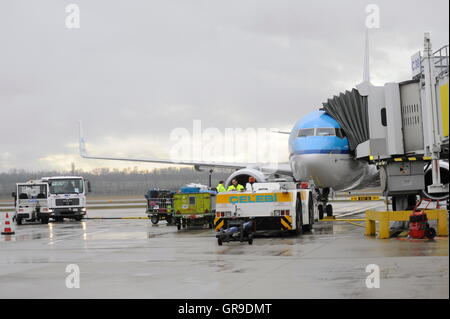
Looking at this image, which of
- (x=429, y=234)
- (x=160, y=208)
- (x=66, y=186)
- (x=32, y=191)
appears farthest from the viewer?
(x=66, y=186)

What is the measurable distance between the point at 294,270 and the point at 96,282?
3.23 meters

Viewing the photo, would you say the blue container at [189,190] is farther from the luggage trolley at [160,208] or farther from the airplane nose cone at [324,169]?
the airplane nose cone at [324,169]

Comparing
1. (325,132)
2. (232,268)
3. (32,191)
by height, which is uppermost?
(325,132)

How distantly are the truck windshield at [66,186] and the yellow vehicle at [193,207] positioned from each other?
1236cm

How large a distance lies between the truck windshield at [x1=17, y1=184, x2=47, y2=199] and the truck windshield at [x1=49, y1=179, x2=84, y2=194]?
2.15 ft

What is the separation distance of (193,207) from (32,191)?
13.3 metres

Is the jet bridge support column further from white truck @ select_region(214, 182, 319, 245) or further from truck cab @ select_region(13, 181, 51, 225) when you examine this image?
truck cab @ select_region(13, 181, 51, 225)

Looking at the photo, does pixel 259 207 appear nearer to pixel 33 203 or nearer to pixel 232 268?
pixel 232 268

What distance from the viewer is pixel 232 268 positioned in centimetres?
1181

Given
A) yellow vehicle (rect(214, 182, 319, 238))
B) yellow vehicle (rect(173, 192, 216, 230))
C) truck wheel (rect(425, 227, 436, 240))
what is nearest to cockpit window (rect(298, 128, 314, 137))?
yellow vehicle (rect(173, 192, 216, 230))

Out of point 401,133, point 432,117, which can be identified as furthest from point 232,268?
point 401,133

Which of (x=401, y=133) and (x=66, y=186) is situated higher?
(x=401, y=133)

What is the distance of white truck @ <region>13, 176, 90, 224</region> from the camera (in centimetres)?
3388

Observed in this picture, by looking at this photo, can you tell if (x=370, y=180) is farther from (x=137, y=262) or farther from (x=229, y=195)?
(x=137, y=262)
